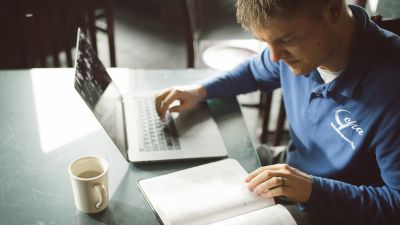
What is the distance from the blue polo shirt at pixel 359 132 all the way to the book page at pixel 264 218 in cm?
9

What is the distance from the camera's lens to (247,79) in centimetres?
133

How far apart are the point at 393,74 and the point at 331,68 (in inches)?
6.3

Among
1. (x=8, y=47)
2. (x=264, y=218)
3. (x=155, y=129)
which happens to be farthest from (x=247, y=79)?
(x=8, y=47)

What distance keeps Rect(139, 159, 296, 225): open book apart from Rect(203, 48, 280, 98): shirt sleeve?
13.8 inches

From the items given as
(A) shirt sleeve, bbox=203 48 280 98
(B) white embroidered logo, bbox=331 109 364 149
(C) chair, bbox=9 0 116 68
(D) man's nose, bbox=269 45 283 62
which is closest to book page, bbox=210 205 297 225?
(B) white embroidered logo, bbox=331 109 364 149

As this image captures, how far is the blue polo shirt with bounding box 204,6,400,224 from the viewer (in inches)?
35.4

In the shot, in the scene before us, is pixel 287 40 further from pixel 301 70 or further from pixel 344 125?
pixel 344 125

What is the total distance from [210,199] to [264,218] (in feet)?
0.41

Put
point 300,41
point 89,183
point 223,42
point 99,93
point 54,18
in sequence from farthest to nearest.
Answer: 1. point 223,42
2. point 54,18
3. point 99,93
4. point 300,41
5. point 89,183

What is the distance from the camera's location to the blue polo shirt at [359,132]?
2.95 feet

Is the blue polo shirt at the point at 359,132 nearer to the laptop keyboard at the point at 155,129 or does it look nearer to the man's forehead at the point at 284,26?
the man's forehead at the point at 284,26

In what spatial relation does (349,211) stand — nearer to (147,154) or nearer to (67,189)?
(147,154)

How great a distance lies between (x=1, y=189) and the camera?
0.92m

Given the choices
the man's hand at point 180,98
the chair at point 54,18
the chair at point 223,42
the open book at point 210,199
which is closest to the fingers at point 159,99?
the man's hand at point 180,98
